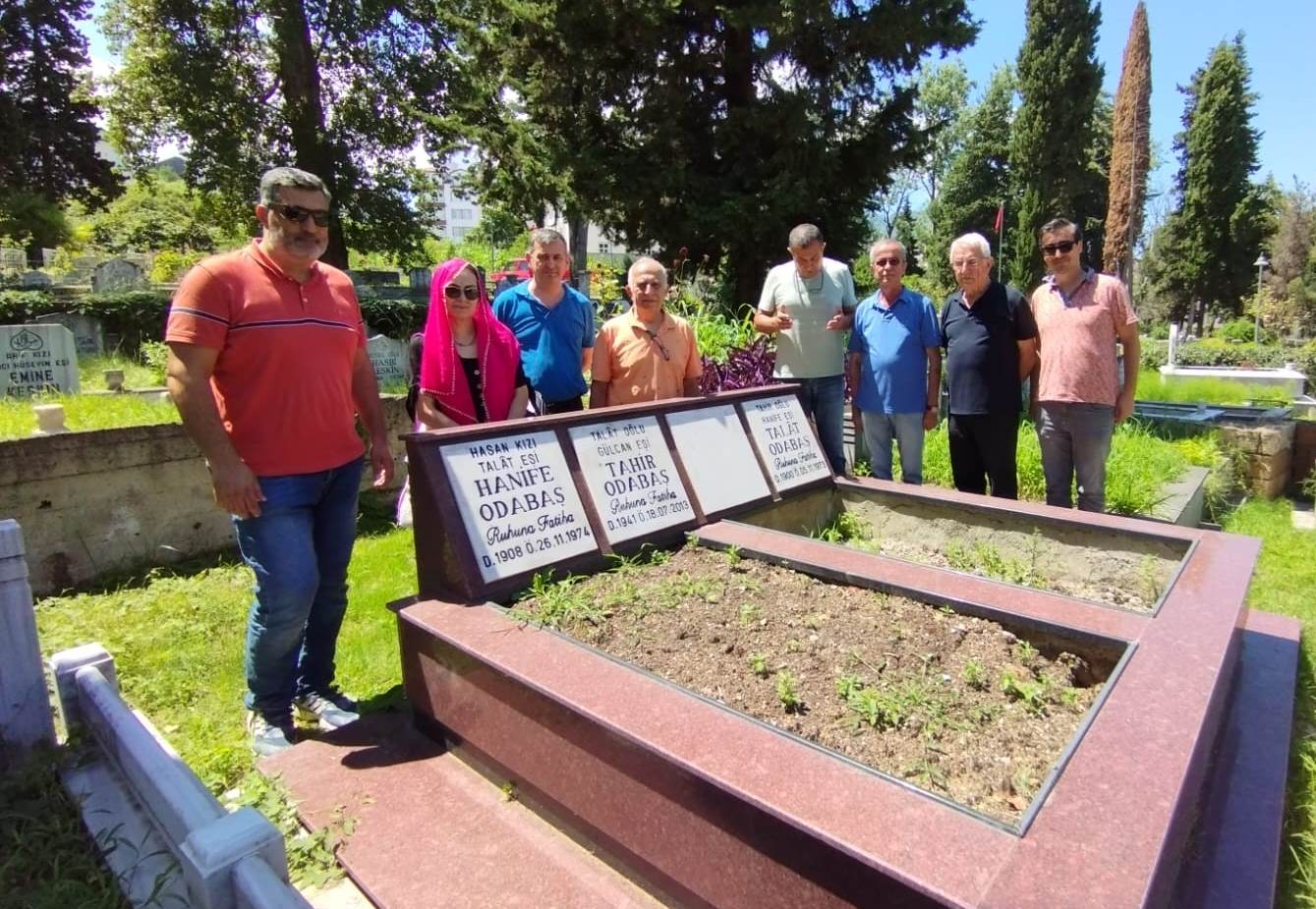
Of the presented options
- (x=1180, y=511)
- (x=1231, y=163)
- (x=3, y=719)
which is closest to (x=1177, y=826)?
(x=3, y=719)

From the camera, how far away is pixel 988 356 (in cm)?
375

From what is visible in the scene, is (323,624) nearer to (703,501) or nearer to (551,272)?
(703,501)

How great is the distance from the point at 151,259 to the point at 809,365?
2965cm

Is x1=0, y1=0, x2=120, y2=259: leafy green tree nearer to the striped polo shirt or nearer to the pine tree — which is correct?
the striped polo shirt

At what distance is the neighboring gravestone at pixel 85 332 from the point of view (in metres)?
12.0

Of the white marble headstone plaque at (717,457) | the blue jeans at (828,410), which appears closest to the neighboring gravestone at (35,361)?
the white marble headstone plaque at (717,457)

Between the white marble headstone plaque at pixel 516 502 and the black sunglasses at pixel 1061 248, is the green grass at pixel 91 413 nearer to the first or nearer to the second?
the white marble headstone plaque at pixel 516 502

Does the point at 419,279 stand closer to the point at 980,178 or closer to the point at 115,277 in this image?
the point at 115,277

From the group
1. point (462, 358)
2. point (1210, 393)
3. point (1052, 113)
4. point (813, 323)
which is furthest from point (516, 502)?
point (1052, 113)

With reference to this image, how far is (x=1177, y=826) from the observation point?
4.66ft

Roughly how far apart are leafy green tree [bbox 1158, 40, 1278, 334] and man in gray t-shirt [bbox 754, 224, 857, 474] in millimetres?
32716

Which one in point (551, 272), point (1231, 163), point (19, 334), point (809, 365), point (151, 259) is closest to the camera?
point (551, 272)

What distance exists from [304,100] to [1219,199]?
31165 mm

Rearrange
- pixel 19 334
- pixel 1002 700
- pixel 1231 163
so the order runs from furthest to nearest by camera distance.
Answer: pixel 1231 163 → pixel 19 334 → pixel 1002 700
